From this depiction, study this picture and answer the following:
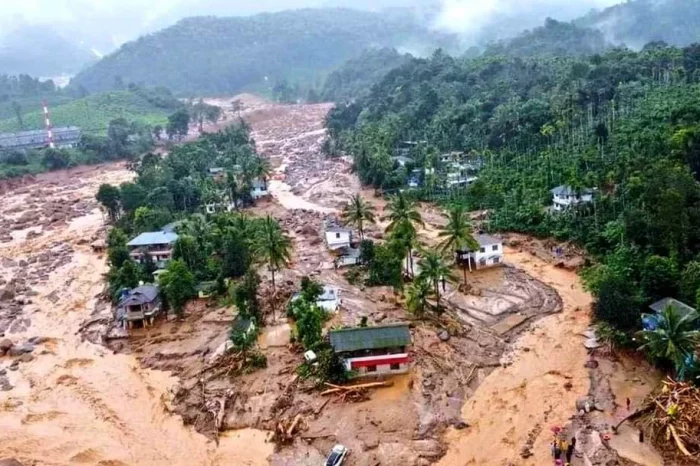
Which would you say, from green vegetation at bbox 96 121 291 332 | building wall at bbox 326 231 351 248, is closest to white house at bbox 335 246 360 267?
building wall at bbox 326 231 351 248

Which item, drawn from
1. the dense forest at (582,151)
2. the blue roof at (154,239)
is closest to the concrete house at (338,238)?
the blue roof at (154,239)

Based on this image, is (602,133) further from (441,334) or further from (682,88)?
(441,334)

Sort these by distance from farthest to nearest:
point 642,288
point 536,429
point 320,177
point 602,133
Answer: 1. point 320,177
2. point 602,133
3. point 642,288
4. point 536,429

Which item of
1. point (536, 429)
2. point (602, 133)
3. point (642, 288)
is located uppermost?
point (602, 133)

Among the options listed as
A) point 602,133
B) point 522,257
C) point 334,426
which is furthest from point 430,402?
point 602,133

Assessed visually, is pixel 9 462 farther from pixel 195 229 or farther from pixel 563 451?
pixel 195 229

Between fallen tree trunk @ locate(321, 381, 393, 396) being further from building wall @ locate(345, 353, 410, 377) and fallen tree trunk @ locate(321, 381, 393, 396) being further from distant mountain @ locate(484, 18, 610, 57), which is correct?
distant mountain @ locate(484, 18, 610, 57)

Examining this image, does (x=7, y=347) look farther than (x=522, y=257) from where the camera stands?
No
